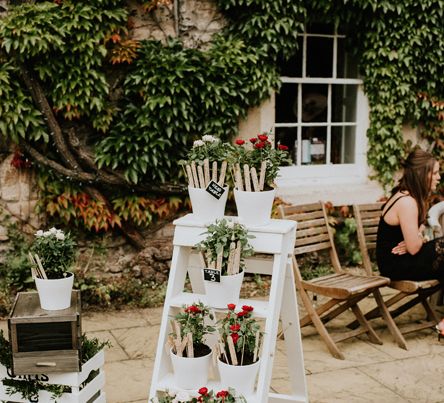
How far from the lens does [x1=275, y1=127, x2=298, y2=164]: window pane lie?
7273 millimetres

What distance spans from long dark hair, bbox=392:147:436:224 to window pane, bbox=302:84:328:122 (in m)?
2.52

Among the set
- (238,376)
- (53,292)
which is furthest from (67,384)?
(238,376)

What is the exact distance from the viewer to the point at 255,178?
3.48 metres

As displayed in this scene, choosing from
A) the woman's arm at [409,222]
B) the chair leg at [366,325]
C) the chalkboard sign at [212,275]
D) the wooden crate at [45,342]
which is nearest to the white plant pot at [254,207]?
the chalkboard sign at [212,275]

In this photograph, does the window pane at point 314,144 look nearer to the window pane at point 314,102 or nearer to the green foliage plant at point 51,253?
the window pane at point 314,102

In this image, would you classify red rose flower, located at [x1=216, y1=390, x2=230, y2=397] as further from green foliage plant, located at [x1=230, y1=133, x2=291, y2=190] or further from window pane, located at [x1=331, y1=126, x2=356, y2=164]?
window pane, located at [x1=331, y1=126, x2=356, y2=164]

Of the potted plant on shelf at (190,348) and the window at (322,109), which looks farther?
the window at (322,109)

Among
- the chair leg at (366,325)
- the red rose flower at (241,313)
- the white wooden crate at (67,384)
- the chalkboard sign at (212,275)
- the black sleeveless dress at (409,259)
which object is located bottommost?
the chair leg at (366,325)

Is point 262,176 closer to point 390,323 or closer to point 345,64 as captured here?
point 390,323

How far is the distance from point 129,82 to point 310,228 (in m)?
2.27

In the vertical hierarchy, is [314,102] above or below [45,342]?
above

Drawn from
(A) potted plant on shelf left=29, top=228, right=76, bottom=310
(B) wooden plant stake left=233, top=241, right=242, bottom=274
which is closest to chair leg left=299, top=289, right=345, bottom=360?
(B) wooden plant stake left=233, top=241, right=242, bottom=274

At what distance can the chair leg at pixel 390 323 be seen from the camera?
16.6ft

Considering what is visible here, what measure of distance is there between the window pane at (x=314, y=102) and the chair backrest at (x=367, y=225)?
1937 millimetres
